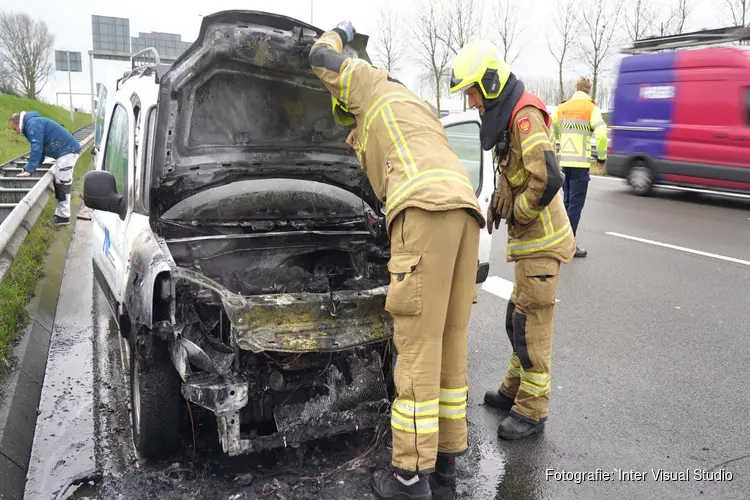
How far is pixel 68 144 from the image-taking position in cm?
869

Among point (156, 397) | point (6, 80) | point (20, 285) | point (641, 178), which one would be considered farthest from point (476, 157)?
point (6, 80)

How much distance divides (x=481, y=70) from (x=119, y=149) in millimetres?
2458

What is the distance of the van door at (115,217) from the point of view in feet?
12.0

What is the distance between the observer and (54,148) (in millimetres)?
8641

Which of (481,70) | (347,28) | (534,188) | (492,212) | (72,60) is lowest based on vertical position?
(492,212)

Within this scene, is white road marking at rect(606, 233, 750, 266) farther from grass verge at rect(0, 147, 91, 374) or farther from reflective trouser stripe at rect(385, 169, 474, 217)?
grass verge at rect(0, 147, 91, 374)

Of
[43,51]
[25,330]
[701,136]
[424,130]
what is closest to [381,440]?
[424,130]

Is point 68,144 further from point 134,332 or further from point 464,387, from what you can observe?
point 464,387

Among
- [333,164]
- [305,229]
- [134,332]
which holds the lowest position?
[134,332]

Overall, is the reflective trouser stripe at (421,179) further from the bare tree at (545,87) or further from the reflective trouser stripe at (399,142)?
the bare tree at (545,87)

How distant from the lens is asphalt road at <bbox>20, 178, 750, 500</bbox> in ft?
9.66

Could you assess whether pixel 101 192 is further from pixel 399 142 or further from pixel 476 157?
pixel 476 157

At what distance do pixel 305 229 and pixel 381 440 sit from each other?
1360 mm

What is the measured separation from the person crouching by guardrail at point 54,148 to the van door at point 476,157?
5890 mm
